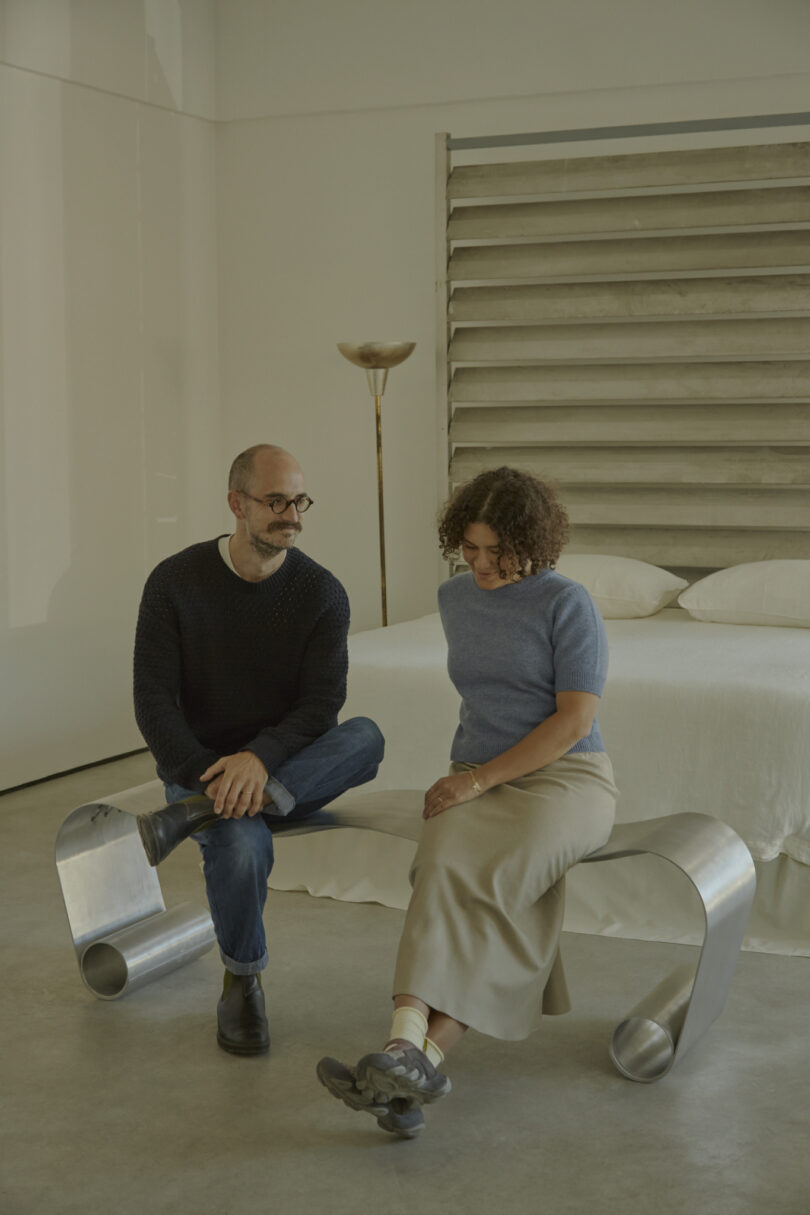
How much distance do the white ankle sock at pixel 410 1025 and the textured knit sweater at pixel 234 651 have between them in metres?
0.66

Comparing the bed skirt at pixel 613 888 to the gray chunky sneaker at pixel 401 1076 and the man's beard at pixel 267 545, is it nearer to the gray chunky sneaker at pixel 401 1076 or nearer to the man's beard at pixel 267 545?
the man's beard at pixel 267 545

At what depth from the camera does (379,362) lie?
15.8 ft

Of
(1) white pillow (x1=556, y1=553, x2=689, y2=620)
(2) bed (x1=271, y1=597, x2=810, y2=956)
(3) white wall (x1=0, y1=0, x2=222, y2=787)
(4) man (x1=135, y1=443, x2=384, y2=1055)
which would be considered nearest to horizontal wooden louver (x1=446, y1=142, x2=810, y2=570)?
(1) white pillow (x1=556, y1=553, x2=689, y2=620)

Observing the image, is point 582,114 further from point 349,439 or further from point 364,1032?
point 364,1032

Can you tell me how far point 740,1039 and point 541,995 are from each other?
1.58 ft

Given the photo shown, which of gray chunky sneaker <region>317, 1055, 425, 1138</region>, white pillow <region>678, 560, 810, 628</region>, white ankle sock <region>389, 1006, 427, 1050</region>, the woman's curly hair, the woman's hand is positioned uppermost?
the woman's curly hair

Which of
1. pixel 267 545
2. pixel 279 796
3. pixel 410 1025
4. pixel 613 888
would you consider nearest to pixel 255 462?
pixel 267 545

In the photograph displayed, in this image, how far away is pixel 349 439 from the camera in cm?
540

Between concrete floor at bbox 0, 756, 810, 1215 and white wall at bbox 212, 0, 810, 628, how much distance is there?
271cm

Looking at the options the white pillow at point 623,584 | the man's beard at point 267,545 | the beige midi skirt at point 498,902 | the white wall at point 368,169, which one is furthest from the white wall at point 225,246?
the beige midi skirt at point 498,902

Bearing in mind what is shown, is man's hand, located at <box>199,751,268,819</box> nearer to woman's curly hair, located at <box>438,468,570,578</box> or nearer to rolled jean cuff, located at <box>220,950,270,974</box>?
rolled jean cuff, located at <box>220,950,270,974</box>

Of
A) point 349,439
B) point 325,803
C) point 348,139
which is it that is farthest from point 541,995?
point 348,139

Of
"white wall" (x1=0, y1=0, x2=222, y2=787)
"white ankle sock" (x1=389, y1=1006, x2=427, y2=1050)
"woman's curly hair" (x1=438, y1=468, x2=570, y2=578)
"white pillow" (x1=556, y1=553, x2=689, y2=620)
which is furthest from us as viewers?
"white wall" (x1=0, y1=0, x2=222, y2=787)

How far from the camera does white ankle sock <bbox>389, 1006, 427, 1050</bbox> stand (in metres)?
2.10
